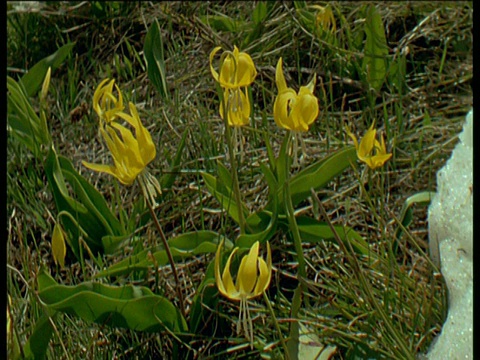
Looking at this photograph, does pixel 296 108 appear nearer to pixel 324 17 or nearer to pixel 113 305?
pixel 113 305

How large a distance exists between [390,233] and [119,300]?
627 millimetres

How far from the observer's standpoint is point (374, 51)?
2.17 metres

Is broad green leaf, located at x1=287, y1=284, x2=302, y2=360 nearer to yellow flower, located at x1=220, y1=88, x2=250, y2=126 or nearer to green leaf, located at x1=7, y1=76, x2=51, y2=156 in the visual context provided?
yellow flower, located at x1=220, y1=88, x2=250, y2=126

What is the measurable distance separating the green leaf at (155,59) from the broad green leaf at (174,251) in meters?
0.60

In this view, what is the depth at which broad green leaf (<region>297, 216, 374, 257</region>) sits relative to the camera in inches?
61.4

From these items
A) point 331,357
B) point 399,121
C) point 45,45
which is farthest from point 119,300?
point 45,45

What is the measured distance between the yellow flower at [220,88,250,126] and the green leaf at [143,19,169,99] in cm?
63

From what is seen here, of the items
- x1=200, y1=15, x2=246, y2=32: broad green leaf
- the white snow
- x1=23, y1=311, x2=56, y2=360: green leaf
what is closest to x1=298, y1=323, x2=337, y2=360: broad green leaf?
the white snow

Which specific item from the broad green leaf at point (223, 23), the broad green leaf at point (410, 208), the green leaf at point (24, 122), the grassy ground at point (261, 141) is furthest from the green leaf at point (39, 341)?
the broad green leaf at point (223, 23)

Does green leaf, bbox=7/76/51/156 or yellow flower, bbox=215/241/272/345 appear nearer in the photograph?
yellow flower, bbox=215/241/272/345

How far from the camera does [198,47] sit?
232 cm

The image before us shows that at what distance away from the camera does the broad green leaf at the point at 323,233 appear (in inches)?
61.4

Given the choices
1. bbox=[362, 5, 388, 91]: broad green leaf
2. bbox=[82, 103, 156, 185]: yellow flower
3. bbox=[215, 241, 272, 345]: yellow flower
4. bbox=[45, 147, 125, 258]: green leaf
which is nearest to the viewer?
bbox=[215, 241, 272, 345]: yellow flower

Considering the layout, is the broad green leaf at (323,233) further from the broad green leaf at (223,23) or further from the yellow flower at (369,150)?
the broad green leaf at (223,23)
